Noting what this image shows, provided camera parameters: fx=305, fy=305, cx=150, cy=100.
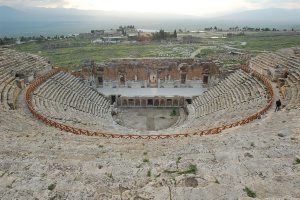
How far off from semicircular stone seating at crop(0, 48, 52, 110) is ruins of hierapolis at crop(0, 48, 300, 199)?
0.13 m

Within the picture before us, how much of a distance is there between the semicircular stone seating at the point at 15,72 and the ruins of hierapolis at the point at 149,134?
0.13 meters

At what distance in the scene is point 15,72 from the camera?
3189 cm

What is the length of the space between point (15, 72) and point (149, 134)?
17119 mm

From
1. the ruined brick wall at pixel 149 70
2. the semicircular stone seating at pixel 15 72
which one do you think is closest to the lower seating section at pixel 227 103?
the ruined brick wall at pixel 149 70

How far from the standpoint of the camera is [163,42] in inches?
3836

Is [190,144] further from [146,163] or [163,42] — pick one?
[163,42]

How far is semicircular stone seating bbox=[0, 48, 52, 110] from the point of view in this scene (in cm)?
2607

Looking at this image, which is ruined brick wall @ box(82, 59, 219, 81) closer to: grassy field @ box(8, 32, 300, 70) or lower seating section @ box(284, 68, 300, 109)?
lower seating section @ box(284, 68, 300, 109)

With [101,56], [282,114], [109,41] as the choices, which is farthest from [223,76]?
[109,41]

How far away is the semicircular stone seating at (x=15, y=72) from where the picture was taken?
26.1 meters

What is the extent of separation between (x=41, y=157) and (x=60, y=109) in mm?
15238

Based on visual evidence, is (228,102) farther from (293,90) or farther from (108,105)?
(108,105)

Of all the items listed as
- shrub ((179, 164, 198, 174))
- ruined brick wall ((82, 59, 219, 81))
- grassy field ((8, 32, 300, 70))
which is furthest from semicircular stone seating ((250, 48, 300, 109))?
grassy field ((8, 32, 300, 70))

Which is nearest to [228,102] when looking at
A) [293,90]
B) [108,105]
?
[293,90]
